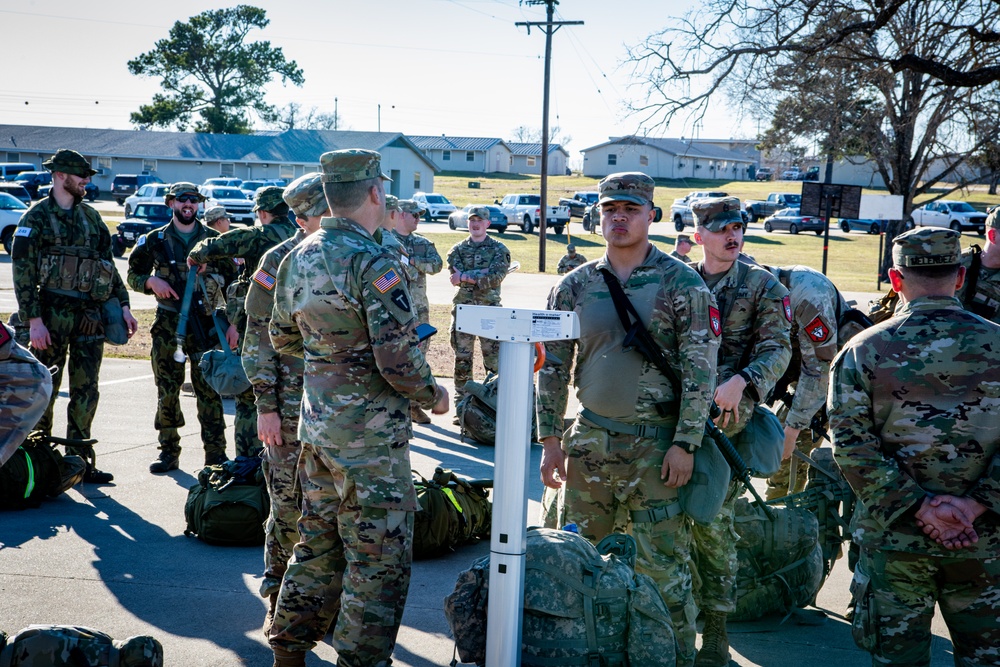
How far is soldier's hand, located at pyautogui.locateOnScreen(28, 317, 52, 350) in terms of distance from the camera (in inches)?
268

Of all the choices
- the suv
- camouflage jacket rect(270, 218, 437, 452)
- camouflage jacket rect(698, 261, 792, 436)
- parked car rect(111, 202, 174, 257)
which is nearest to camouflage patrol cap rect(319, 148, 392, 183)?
camouflage jacket rect(270, 218, 437, 452)

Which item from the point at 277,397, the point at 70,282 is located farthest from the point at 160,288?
the point at 277,397

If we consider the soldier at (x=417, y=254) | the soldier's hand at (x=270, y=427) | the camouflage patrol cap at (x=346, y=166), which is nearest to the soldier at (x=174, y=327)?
the soldier at (x=417, y=254)

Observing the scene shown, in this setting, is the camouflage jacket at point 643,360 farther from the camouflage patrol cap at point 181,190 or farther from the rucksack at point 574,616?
the camouflage patrol cap at point 181,190

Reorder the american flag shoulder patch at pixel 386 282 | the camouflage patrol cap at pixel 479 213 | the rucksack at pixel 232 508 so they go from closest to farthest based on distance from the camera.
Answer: the american flag shoulder patch at pixel 386 282 → the rucksack at pixel 232 508 → the camouflage patrol cap at pixel 479 213

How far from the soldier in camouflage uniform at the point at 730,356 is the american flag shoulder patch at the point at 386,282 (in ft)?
5.49

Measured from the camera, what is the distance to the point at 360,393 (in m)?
3.71

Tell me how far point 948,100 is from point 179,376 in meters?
14.4

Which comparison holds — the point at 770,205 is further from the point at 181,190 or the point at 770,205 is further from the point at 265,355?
the point at 265,355

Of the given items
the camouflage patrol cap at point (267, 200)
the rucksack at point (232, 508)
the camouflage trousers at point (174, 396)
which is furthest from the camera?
the camouflage trousers at point (174, 396)

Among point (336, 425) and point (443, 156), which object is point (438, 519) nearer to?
point (336, 425)

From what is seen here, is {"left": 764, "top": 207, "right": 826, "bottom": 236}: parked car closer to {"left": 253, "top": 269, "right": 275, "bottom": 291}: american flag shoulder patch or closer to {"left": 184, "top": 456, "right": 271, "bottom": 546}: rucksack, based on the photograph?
{"left": 184, "top": 456, "right": 271, "bottom": 546}: rucksack

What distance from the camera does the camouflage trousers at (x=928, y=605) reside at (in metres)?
3.24

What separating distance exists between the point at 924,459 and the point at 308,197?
2906 mm
